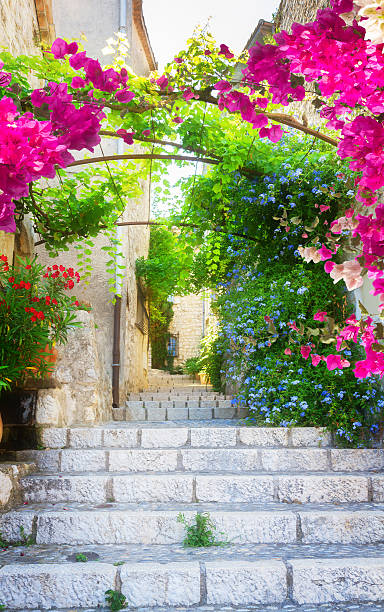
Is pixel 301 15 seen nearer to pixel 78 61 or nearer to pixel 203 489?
pixel 78 61

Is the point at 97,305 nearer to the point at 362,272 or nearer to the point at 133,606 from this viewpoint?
the point at 133,606

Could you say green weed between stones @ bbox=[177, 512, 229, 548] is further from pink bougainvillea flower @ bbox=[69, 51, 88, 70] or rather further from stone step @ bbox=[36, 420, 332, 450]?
pink bougainvillea flower @ bbox=[69, 51, 88, 70]

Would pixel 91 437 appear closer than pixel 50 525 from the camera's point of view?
No

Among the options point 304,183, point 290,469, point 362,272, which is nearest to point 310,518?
point 290,469

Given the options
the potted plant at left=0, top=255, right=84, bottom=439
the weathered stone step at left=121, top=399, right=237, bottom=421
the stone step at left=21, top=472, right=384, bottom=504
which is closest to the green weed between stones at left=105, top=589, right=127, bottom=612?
the stone step at left=21, top=472, right=384, bottom=504

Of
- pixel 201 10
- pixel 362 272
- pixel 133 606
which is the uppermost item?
pixel 201 10

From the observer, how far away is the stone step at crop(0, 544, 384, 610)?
2.21m

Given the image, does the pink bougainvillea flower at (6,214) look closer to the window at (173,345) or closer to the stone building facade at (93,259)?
the stone building facade at (93,259)

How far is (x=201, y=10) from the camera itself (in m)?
4.07

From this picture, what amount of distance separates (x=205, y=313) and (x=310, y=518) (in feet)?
47.9

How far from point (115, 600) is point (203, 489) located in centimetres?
100

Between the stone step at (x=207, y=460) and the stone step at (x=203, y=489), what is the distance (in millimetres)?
274

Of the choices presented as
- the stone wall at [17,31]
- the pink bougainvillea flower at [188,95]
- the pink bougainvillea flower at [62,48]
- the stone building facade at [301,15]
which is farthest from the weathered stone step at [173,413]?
the pink bougainvillea flower at [62,48]

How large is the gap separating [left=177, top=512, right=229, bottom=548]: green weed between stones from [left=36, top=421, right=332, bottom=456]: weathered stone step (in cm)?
103
